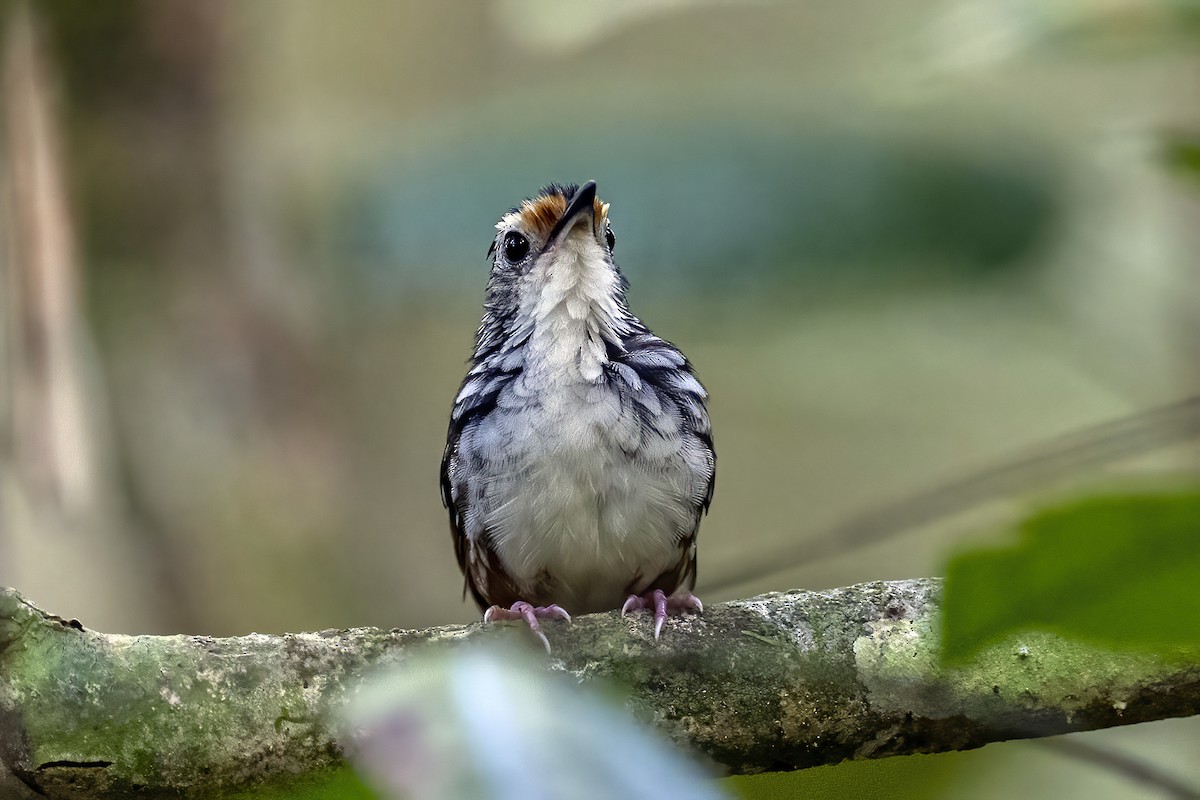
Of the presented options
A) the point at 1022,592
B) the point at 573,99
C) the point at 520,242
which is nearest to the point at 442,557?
the point at 520,242

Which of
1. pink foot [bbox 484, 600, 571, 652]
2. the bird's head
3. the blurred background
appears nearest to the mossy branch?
pink foot [bbox 484, 600, 571, 652]

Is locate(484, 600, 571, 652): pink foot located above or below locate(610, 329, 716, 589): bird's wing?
below

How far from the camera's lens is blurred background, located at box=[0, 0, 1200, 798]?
282 cm

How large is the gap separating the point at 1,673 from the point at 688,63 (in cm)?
629

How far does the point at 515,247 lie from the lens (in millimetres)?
3900

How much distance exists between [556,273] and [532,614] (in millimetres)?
1255

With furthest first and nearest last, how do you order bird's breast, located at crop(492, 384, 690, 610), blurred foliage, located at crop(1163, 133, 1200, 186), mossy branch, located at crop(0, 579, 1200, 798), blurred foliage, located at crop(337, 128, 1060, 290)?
1. bird's breast, located at crop(492, 384, 690, 610)
2. blurred foliage, located at crop(337, 128, 1060, 290)
3. mossy branch, located at crop(0, 579, 1200, 798)
4. blurred foliage, located at crop(1163, 133, 1200, 186)

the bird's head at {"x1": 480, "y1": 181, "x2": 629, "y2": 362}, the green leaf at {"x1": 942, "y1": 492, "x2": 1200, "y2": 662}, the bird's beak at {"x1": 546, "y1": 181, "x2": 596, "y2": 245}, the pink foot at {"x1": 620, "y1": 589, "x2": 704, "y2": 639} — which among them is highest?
the bird's beak at {"x1": 546, "y1": 181, "x2": 596, "y2": 245}

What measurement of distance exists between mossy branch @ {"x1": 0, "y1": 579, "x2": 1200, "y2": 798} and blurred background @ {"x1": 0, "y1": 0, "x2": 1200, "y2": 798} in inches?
6.0

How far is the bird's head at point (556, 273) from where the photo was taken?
3543 mm

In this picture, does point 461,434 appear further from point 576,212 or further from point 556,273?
point 576,212

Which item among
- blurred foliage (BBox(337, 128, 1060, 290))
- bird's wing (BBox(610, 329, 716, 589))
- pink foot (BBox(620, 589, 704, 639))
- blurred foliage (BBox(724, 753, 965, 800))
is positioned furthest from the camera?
bird's wing (BBox(610, 329, 716, 589))

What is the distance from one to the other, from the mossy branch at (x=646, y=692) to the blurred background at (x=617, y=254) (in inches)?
6.0

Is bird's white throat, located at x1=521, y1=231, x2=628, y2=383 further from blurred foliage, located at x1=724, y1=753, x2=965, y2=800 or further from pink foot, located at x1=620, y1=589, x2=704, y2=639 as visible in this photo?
blurred foliage, located at x1=724, y1=753, x2=965, y2=800
